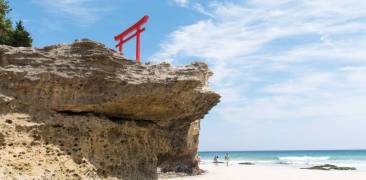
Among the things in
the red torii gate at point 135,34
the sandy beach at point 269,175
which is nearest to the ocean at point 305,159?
the sandy beach at point 269,175

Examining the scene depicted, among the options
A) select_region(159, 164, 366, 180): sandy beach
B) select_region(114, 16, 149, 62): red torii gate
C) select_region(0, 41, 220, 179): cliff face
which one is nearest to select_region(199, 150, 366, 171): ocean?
select_region(159, 164, 366, 180): sandy beach

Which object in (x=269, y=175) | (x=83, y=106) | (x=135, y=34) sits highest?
(x=135, y=34)

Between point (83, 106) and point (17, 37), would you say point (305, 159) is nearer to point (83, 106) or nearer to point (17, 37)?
point (17, 37)

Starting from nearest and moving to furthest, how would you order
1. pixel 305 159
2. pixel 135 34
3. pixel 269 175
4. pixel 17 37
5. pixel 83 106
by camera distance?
Result: 1. pixel 83 106
2. pixel 135 34
3. pixel 17 37
4. pixel 269 175
5. pixel 305 159

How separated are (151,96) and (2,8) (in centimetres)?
1303

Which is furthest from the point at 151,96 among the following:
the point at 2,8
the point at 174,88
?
the point at 2,8

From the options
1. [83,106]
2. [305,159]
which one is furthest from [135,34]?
[305,159]

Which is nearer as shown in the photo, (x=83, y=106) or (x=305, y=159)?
(x=83, y=106)

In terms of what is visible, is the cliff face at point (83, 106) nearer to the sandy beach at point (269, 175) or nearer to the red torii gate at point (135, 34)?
the red torii gate at point (135, 34)

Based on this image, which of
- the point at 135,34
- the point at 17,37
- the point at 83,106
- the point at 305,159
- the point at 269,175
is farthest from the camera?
the point at 305,159

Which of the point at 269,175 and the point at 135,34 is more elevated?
the point at 135,34

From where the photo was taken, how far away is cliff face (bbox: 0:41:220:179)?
9859 millimetres

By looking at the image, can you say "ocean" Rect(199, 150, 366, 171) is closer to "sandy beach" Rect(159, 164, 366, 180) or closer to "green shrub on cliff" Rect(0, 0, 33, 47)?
"sandy beach" Rect(159, 164, 366, 180)

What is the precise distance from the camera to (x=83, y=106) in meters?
10.7
